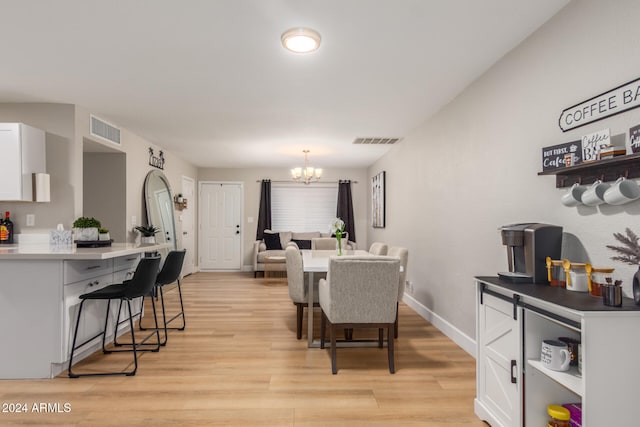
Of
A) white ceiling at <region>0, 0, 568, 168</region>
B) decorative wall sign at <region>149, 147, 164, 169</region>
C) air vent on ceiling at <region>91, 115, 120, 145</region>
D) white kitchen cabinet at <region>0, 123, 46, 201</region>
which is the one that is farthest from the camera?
decorative wall sign at <region>149, 147, 164, 169</region>

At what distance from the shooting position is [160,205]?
6062mm

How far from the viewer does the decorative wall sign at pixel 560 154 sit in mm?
1987

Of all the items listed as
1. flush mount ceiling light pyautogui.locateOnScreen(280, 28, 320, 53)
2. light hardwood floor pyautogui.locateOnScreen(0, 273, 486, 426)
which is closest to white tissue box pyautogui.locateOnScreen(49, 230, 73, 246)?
light hardwood floor pyautogui.locateOnScreen(0, 273, 486, 426)

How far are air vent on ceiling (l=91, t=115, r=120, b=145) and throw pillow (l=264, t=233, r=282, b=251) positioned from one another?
156 inches

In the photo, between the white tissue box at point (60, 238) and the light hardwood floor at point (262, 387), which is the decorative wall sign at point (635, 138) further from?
the white tissue box at point (60, 238)

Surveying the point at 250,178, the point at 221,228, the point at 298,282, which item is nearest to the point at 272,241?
the point at 221,228

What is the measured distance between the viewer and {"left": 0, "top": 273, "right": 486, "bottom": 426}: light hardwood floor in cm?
221

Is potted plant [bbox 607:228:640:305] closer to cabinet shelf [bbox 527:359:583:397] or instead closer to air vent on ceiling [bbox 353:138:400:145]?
cabinet shelf [bbox 527:359:583:397]

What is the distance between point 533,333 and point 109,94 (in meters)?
3.99

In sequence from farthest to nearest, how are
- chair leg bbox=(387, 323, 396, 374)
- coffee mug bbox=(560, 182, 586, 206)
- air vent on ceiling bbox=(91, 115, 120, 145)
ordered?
air vent on ceiling bbox=(91, 115, 120, 145), chair leg bbox=(387, 323, 396, 374), coffee mug bbox=(560, 182, 586, 206)

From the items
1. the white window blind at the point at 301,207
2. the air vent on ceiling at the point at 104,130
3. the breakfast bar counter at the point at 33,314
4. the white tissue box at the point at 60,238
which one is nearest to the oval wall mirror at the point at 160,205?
the air vent on ceiling at the point at 104,130

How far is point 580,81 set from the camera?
201 cm

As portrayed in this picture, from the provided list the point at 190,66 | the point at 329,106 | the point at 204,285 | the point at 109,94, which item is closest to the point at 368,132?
the point at 329,106

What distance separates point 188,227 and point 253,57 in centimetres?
568
